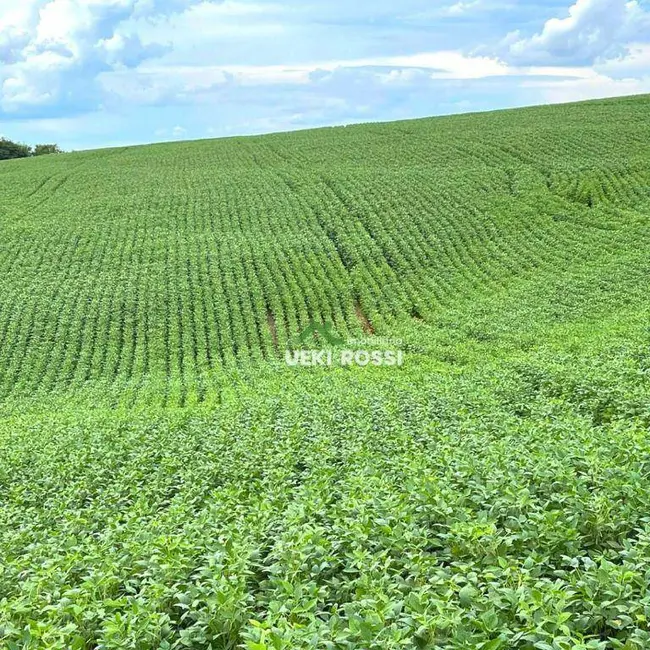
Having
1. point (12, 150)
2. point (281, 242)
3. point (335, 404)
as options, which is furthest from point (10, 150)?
point (335, 404)

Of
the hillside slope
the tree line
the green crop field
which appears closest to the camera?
the green crop field

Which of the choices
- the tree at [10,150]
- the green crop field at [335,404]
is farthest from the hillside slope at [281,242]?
the tree at [10,150]

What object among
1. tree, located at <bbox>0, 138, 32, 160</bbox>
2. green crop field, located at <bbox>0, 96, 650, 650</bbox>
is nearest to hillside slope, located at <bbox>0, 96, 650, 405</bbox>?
green crop field, located at <bbox>0, 96, 650, 650</bbox>

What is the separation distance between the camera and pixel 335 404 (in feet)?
38.6

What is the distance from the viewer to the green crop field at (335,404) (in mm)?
4090

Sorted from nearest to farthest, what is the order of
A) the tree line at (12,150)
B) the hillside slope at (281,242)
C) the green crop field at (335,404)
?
the green crop field at (335,404) → the hillside slope at (281,242) → the tree line at (12,150)

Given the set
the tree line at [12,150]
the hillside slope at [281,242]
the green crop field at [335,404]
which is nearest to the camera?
the green crop field at [335,404]

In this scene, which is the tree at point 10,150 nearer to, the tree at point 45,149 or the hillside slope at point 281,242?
the tree at point 45,149

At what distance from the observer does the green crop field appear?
13.4 feet

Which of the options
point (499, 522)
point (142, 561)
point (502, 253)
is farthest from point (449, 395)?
point (502, 253)

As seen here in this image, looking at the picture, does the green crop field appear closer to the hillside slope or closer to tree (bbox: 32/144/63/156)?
the hillside slope

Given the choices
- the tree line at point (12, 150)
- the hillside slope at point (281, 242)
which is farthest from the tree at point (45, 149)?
the hillside slope at point (281, 242)

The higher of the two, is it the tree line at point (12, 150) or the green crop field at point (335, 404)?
the tree line at point (12, 150)

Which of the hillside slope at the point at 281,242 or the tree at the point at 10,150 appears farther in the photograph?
the tree at the point at 10,150
